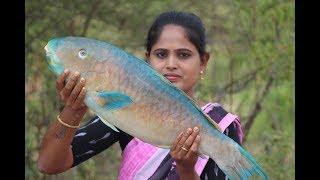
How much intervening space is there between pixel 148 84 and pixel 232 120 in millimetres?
563

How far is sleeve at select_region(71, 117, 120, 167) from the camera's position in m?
2.57

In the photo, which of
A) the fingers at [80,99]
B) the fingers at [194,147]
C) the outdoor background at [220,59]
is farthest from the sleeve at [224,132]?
the outdoor background at [220,59]

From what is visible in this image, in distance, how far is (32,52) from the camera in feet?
17.0

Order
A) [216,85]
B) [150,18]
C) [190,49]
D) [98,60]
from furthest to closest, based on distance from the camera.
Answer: [216,85]
[150,18]
[190,49]
[98,60]

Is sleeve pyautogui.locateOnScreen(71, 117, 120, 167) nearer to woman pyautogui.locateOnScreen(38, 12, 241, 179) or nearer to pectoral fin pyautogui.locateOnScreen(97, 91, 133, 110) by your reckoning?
woman pyautogui.locateOnScreen(38, 12, 241, 179)

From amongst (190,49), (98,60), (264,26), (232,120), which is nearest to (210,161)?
(232,120)

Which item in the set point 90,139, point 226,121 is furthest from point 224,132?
point 90,139

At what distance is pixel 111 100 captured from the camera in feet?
6.96

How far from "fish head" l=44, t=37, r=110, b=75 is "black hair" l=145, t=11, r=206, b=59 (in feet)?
1.54

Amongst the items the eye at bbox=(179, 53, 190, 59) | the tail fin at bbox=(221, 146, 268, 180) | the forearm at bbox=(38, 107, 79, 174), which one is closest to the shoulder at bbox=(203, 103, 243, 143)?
the eye at bbox=(179, 53, 190, 59)

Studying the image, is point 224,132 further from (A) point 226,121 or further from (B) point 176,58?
(B) point 176,58

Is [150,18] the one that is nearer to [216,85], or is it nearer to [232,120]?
[216,85]

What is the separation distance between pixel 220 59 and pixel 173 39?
3.67 metres

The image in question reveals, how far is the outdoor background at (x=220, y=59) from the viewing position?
17.1 ft
